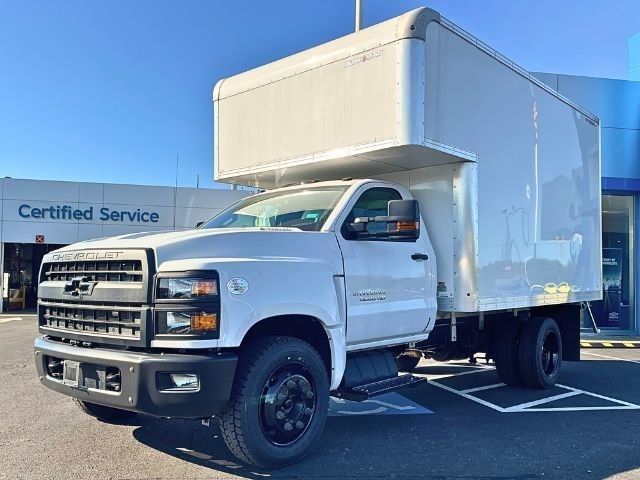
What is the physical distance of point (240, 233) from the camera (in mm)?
4312

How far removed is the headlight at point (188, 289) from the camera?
12.7 feet

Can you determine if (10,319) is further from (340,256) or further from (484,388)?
(340,256)

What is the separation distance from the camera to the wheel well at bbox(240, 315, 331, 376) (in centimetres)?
432

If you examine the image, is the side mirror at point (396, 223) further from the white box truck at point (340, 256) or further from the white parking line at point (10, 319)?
the white parking line at point (10, 319)

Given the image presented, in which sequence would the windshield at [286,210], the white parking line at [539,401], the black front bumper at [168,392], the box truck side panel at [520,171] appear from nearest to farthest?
the black front bumper at [168,392]
the windshield at [286,210]
the box truck side panel at [520,171]
the white parking line at [539,401]

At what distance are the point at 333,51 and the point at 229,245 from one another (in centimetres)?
252

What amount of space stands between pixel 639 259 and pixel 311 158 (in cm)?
1229

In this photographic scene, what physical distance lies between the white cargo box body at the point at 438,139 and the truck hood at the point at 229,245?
3.90 ft

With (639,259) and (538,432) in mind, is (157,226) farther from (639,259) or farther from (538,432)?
(538,432)

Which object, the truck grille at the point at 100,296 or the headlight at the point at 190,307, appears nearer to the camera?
the headlight at the point at 190,307

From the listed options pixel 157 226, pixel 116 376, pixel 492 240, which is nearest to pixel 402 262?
pixel 492 240

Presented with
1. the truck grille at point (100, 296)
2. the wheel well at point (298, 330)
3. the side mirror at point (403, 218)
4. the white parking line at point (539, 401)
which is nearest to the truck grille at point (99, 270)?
the truck grille at point (100, 296)

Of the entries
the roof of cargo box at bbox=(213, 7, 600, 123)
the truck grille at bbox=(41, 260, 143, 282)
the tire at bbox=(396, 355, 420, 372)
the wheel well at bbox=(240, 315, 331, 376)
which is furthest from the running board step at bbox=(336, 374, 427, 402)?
the roof of cargo box at bbox=(213, 7, 600, 123)

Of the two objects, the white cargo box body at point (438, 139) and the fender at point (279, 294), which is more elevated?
the white cargo box body at point (438, 139)
